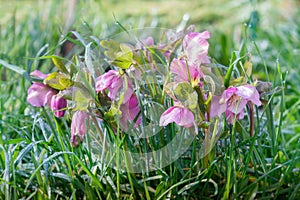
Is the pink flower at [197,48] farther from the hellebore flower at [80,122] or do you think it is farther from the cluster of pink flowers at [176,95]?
the hellebore flower at [80,122]

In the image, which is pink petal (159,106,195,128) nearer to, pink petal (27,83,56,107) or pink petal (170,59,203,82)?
pink petal (170,59,203,82)

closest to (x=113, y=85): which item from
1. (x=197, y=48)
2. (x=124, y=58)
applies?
(x=124, y=58)

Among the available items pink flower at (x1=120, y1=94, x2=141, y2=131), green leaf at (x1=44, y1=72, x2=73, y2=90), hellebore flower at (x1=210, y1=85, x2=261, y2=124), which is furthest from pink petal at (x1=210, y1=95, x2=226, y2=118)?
green leaf at (x1=44, y1=72, x2=73, y2=90)

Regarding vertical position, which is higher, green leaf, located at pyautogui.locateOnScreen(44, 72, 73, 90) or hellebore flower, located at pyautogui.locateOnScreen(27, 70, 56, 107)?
green leaf, located at pyautogui.locateOnScreen(44, 72, 73, 90)

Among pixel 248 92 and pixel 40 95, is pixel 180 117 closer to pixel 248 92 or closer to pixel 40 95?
pixel 248 92

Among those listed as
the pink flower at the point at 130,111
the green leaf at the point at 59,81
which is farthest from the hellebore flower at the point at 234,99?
the green leaf at the point at 59,81

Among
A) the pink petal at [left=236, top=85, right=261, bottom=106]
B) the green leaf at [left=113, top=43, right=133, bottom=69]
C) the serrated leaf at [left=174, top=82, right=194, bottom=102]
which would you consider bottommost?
the pink petal at [left=236, top=85, right=261, bottom=106]

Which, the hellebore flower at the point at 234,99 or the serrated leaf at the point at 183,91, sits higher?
the serrated leaf at the point at 183,91
